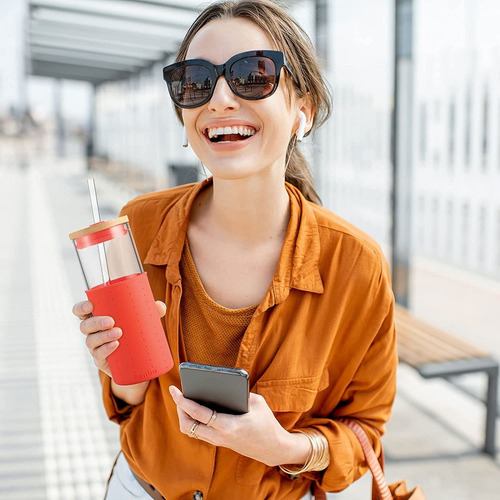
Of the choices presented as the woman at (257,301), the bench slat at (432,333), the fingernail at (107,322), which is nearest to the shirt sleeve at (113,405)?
the woman at (257,301)

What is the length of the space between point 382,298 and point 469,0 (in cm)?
310

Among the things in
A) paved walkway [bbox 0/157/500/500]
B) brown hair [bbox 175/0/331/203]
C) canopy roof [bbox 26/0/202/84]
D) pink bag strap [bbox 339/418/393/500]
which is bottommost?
paved walkway [bbox 0/157/500/500]

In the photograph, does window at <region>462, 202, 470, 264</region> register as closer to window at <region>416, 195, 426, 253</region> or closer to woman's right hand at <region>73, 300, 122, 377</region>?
window at <region>416, 195, 426, 253</region>

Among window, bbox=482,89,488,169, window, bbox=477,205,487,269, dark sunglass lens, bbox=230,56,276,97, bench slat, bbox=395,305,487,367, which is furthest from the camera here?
window, bbox=477,205,487,269

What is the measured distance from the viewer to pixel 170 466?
4.32 feet

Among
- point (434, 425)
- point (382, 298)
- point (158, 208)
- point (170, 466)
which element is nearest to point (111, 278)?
point (158, 208)

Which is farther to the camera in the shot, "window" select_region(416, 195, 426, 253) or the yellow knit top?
"window" select_region(416, 195, 426, 253)

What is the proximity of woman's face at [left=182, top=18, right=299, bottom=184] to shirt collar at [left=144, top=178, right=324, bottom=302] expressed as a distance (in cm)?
18

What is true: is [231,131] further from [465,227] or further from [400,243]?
[400,243]

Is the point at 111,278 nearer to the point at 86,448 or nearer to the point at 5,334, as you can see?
the point at 86,448

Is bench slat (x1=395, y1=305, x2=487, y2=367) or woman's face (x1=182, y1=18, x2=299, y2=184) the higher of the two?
woman's face (x1=182, y1=18, x2=299, y2=184)

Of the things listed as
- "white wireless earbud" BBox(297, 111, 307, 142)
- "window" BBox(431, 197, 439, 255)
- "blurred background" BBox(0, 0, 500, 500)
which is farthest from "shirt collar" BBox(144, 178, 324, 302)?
"window" BBox(431, 197, 439, 255)

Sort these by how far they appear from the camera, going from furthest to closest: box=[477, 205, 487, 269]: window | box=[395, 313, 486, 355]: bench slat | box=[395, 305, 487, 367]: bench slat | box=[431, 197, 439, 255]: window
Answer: box=[431, 197, 439, 255]: window < box=[477, 205, 487, 269]: window < box=[395, 313, 486, 355]: bench slat < box=[395, 305, 487, 367]: bench slat

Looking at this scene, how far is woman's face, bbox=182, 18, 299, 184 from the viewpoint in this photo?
123cm
